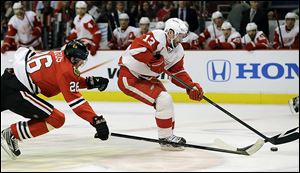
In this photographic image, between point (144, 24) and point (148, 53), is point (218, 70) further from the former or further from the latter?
point (148, 53)

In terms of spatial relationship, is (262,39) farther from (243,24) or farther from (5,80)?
(5,80)

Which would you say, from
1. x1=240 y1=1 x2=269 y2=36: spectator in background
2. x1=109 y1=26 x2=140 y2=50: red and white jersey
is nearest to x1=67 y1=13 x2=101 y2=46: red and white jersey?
x1=109 y1=26 x2=140 y2=50: red and white jersey

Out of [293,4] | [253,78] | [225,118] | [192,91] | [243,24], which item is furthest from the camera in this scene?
[293,4]

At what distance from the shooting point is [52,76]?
471 centimetres

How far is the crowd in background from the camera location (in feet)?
31.8

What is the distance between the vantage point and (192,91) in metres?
5.50

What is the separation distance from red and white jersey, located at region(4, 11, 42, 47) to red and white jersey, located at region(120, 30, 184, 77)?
5.05m

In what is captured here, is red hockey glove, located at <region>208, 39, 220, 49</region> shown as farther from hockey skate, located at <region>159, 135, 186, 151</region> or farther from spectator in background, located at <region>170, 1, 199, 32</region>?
hockey skate, located at <region>159, 135, 186, 151</region>

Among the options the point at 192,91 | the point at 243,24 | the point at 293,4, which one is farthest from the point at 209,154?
the point at 293,4

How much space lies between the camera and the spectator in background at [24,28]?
1030cm

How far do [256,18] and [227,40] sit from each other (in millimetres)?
506

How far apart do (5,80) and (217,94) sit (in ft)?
15.0

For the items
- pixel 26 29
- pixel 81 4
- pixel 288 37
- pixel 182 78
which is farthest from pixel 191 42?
pixel 182 78

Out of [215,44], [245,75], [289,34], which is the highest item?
[289,34]
